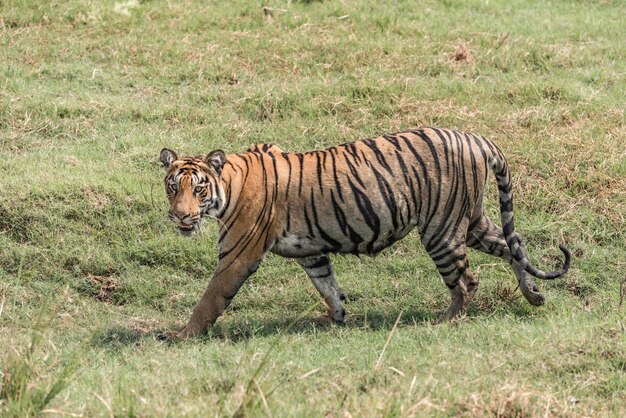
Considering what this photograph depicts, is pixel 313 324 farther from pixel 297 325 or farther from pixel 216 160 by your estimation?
pixel 216 160

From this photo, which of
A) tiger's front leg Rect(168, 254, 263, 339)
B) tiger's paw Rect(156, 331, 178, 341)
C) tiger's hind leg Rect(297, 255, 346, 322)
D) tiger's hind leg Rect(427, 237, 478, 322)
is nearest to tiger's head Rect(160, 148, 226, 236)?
tiger's front leg Rect(168, 254, 263, 339)

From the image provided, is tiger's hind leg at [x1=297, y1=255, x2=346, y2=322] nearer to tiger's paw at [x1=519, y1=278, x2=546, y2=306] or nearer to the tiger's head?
the tiger's head

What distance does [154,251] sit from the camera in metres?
8.72

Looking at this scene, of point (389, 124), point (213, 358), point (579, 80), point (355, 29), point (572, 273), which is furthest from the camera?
point (355, 29)

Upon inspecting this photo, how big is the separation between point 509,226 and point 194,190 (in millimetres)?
2141

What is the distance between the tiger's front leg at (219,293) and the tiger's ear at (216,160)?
0.59m

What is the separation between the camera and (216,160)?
7445 millimetres

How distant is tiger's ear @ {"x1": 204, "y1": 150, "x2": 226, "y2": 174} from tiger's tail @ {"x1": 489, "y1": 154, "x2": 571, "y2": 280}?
180 centimetres

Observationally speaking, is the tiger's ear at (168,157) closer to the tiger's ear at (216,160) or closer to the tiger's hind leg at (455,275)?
the tiger's ear at (216,160)

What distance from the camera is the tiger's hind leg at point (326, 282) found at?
786 cm

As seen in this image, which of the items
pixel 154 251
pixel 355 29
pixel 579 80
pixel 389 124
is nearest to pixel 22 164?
pixel 154 251

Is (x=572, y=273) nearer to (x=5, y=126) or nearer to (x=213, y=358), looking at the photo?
(x=213, y=358)

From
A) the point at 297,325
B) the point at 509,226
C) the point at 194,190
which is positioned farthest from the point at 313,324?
the point at 509,226

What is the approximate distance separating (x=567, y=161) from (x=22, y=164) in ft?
14.8
